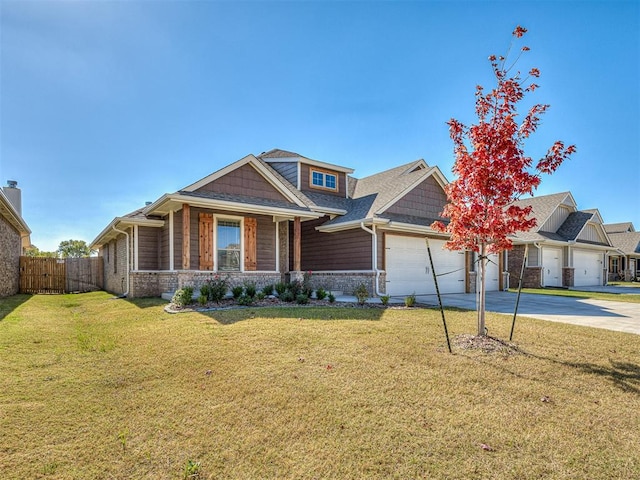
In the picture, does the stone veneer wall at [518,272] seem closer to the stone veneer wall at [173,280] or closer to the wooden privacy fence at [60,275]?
Result: the stone veneer wall at [173,280]

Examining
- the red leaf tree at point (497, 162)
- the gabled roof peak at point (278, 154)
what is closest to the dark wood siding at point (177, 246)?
the gabled roof peak at point (278, 154)

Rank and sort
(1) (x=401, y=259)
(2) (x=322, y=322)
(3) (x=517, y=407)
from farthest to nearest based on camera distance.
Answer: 1. (1) (x=401, y=259)
2. (2) (x=322, y=322)
3. (3) (x=517, y=407)

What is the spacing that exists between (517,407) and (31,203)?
28.4 metres

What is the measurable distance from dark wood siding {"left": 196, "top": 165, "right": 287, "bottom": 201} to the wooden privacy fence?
12.5 m

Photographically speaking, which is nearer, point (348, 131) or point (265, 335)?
point (265, 335)

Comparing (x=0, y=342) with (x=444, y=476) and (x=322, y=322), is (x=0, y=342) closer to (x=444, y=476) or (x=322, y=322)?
(x=322, y=322)

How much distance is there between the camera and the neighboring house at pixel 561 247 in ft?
70.6

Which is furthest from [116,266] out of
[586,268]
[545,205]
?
[586,268]

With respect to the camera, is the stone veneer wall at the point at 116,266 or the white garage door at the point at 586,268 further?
the white garage door at the point at 586,268

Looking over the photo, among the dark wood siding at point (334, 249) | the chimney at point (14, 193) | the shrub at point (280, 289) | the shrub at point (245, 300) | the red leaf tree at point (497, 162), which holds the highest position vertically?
the chimney at point (14, 193)

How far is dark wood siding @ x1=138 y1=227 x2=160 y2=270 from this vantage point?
13.4m

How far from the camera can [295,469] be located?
2639 mm

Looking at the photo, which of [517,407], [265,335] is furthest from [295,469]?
[265,335]

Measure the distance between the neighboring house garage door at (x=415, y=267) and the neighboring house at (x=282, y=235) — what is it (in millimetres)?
43
